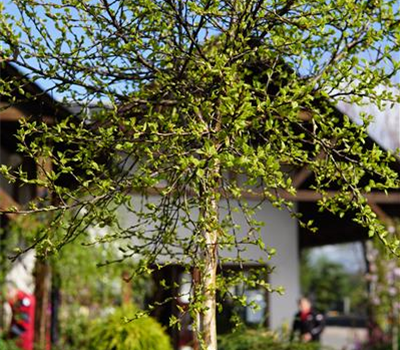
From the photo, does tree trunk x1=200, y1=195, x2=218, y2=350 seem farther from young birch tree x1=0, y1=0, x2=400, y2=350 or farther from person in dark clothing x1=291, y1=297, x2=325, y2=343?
person in dark clothing x1=291, y1=297, x2=325, y2=343

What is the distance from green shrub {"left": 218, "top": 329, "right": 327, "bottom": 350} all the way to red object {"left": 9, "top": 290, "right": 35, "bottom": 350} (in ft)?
10.8

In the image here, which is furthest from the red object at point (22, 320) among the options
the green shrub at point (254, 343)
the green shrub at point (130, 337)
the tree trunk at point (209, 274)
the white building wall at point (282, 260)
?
the tree trunk at point (209, 274)

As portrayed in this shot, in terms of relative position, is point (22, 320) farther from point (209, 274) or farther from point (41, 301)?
point (209, 274)

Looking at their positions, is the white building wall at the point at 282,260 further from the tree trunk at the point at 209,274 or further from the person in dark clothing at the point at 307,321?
the tree trunk at the point at 209,274

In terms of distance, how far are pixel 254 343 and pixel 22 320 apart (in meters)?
4.01

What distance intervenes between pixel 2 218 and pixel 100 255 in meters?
1.47

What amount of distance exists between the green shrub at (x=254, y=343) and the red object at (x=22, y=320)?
10.8 feet

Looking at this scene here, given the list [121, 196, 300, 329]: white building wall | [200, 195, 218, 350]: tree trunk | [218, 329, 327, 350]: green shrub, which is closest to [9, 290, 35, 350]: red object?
[218, 329, 327, 350]: green shrub

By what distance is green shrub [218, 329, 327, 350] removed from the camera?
8.53 m

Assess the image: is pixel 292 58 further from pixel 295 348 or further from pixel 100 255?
pixel 100 255

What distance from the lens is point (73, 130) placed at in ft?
15.6

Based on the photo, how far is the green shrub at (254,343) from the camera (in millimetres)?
8531

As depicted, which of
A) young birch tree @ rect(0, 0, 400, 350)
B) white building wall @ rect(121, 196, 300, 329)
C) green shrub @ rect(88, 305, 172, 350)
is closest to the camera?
young birch tree @ rect(0, 0, 400, 350)

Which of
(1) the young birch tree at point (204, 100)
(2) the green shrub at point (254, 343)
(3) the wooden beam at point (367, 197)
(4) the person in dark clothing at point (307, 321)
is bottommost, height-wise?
(2) the green shrub at point (254, 343)
